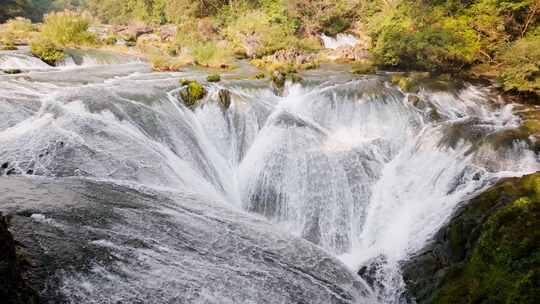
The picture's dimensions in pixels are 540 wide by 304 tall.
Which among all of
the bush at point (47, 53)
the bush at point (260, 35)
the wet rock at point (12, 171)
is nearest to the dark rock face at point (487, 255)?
the wet rock at point (12, 171)

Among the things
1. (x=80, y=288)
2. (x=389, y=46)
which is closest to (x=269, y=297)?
(x=80, y=288)

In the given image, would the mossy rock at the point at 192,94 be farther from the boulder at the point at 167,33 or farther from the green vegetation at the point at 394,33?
the boulder at the point at 167,33

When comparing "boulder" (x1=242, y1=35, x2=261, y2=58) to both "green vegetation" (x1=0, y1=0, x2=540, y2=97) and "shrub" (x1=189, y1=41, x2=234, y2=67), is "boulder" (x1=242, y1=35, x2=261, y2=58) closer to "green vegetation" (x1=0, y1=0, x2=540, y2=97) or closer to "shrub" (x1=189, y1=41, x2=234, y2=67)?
"green vegetation" (x1=0, y1=0, x2=540, y2=97)

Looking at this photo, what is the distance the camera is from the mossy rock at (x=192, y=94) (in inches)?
393

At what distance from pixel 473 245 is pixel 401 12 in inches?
657

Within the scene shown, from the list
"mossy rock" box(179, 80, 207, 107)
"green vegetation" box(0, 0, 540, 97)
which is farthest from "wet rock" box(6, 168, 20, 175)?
"green vegetation" box(0, 0, 540, 97)

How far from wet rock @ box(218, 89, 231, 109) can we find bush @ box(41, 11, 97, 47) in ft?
48.6

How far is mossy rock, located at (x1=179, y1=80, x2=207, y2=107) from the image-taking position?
998cm

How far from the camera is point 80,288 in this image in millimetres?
2918

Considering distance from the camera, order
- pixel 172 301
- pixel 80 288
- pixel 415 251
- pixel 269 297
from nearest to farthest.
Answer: pixel 80 288 < pixel 172 301 < pixel 269 297 < pixel 415 251

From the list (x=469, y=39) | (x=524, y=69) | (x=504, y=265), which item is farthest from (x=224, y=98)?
(x=469, y=39)

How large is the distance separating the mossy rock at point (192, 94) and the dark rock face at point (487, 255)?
706 centimetres

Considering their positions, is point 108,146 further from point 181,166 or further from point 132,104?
point 132,104

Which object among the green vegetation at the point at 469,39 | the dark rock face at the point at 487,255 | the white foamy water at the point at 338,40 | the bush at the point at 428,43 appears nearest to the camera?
the dark rock face at the point at 487,255
